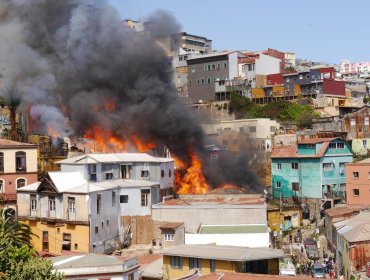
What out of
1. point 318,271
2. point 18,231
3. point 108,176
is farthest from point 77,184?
point 318,271

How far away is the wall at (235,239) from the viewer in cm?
3544

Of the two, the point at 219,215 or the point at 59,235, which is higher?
the point at 219,215

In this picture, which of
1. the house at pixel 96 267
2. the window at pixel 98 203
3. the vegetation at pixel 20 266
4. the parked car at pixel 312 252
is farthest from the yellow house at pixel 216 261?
the window at pixel 98 203

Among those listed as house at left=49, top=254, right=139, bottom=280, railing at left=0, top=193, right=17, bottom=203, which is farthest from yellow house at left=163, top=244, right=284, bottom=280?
railing at left=0, top=193, right=17, bottom=203

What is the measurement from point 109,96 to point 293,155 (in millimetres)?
24659

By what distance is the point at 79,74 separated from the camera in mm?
66938

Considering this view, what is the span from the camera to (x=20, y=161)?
152ft

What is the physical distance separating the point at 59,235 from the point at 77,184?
3540mm

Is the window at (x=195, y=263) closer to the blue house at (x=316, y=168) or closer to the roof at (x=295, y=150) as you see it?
the blue house at (x=316, y=168)

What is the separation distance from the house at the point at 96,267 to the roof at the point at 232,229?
1105 cm

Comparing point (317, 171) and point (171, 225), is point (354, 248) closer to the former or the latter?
point (171, 225)

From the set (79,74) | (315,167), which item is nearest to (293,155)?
(315,167)

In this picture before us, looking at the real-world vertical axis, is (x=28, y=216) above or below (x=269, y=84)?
below

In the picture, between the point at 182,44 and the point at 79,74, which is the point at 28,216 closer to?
the point at 79,74
